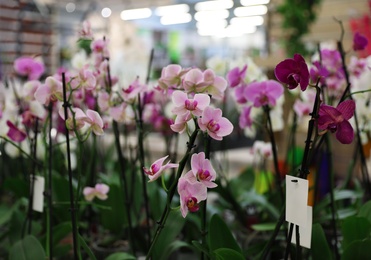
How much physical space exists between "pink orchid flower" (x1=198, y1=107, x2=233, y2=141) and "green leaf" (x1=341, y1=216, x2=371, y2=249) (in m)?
0.37

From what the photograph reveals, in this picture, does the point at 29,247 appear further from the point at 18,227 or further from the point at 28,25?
the point at 28,25

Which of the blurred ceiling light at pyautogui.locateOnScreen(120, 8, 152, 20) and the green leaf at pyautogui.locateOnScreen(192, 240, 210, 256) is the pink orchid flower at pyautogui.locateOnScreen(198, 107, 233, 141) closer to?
the green leaf at pyautogui.locateOnScreen(192, 240, 210, 256)

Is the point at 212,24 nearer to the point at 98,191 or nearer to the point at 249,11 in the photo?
the point at 249,11

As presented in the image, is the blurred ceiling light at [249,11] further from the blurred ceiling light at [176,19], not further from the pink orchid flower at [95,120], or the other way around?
the pink orchid flower at [95,120]

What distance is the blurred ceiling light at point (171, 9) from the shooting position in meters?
7.82

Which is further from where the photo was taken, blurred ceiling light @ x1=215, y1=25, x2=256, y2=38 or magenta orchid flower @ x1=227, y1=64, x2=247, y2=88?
blurred ceiling light @ x1=215, y1=25, x2=256, y2=38

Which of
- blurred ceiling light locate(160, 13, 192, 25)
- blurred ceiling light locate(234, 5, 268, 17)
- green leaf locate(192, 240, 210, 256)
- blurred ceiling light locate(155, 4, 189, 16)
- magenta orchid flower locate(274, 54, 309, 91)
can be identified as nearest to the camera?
magenta orchid flower locate(274, 54, 309, 91)

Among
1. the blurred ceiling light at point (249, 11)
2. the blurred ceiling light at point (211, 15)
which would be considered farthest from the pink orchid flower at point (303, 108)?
the blurred ceiling light at point (211, 15)

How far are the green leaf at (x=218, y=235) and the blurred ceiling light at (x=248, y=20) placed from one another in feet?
26.1

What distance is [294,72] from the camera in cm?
69

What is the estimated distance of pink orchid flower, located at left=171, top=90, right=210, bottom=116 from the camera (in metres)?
0.70

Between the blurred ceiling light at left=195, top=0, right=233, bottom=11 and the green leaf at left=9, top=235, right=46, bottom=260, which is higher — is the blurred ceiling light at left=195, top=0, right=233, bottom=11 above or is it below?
above

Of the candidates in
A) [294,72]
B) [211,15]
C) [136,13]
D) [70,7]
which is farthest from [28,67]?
[211,15]

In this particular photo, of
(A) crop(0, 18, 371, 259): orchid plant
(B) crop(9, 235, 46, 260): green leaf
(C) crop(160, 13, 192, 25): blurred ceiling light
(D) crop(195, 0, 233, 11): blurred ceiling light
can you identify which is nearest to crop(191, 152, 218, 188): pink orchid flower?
(A) crop(0, 18, 371, 259): orchid plant
